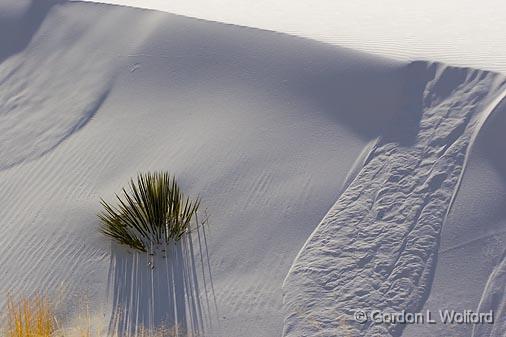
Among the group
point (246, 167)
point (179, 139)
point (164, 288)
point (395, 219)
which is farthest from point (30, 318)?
point (395, 219)

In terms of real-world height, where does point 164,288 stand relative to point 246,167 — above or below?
below

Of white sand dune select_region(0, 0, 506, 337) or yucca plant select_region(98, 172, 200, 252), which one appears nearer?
white sand dune select_region(0, 0, 506, 337)

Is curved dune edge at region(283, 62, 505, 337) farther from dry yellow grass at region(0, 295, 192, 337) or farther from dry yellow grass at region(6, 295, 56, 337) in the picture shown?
dry yellow grass at region(6, 295, 56, 337)

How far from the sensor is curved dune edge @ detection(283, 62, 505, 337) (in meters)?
5.79

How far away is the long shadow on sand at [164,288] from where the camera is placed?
578cm

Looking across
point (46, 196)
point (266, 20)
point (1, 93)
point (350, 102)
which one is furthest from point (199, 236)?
point (266, 20)

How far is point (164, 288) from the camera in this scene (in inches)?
238

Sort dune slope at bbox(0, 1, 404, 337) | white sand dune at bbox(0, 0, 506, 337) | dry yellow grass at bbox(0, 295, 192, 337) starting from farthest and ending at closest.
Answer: dune slope at bbox(0, 1, 404, 337) < white sand dune at bbox(0, 0, 506, 337) < dry yellow grass at bbox(0, 295, 192, 337)

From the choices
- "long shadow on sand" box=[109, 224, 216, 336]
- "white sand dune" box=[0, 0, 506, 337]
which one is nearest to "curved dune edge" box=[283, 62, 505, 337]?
"white sand dune" box=[0, 0, 506, 337]

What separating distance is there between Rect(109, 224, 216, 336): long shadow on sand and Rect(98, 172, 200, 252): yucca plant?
0.11 meters

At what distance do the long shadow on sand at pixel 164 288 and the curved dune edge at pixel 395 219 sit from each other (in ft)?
2.44

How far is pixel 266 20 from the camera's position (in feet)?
29.5

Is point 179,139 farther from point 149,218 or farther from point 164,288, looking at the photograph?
point 164,288

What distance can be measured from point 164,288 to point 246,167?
1.52 m
